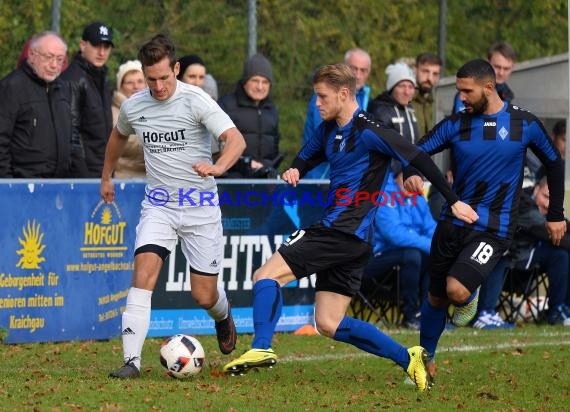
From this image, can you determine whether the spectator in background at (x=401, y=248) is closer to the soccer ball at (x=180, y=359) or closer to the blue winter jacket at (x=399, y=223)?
the blue winter jacket at (x=399, y=223)

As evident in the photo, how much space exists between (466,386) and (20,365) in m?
3.33

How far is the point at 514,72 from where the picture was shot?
1606cm

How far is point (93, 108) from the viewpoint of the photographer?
12336 mm

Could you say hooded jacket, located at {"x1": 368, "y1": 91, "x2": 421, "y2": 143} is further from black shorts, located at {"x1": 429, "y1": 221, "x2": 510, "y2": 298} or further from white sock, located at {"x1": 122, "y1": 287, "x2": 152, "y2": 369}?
white sock, located at {"x1": 122, "y1": 287, "x2": 152, "y2": 369}

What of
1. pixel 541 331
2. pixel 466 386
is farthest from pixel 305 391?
pixel 541 331

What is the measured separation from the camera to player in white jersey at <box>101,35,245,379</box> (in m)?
9.29

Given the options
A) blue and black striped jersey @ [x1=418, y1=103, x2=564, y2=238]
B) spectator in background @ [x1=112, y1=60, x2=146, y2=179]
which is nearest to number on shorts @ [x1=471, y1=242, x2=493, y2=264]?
blue and black striped jersey @ [x1=418, y1=103, x2=564, y2=238]

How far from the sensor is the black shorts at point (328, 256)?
9.19 meters

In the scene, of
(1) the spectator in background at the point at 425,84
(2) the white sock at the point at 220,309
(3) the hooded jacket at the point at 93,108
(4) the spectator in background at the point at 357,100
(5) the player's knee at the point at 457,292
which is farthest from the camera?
(1) the spectator in background at the point at 425,84

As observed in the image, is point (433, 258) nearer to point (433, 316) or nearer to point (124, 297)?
point (433, 316)

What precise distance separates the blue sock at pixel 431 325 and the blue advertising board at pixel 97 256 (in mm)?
3013

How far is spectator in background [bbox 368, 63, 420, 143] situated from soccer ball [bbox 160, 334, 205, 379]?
4708 millimetres

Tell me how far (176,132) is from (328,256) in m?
1.39

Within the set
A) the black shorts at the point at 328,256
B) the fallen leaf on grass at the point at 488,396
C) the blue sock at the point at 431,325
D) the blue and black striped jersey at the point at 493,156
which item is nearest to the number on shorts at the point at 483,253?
the blue and black striped jersey at the point at 493,156
